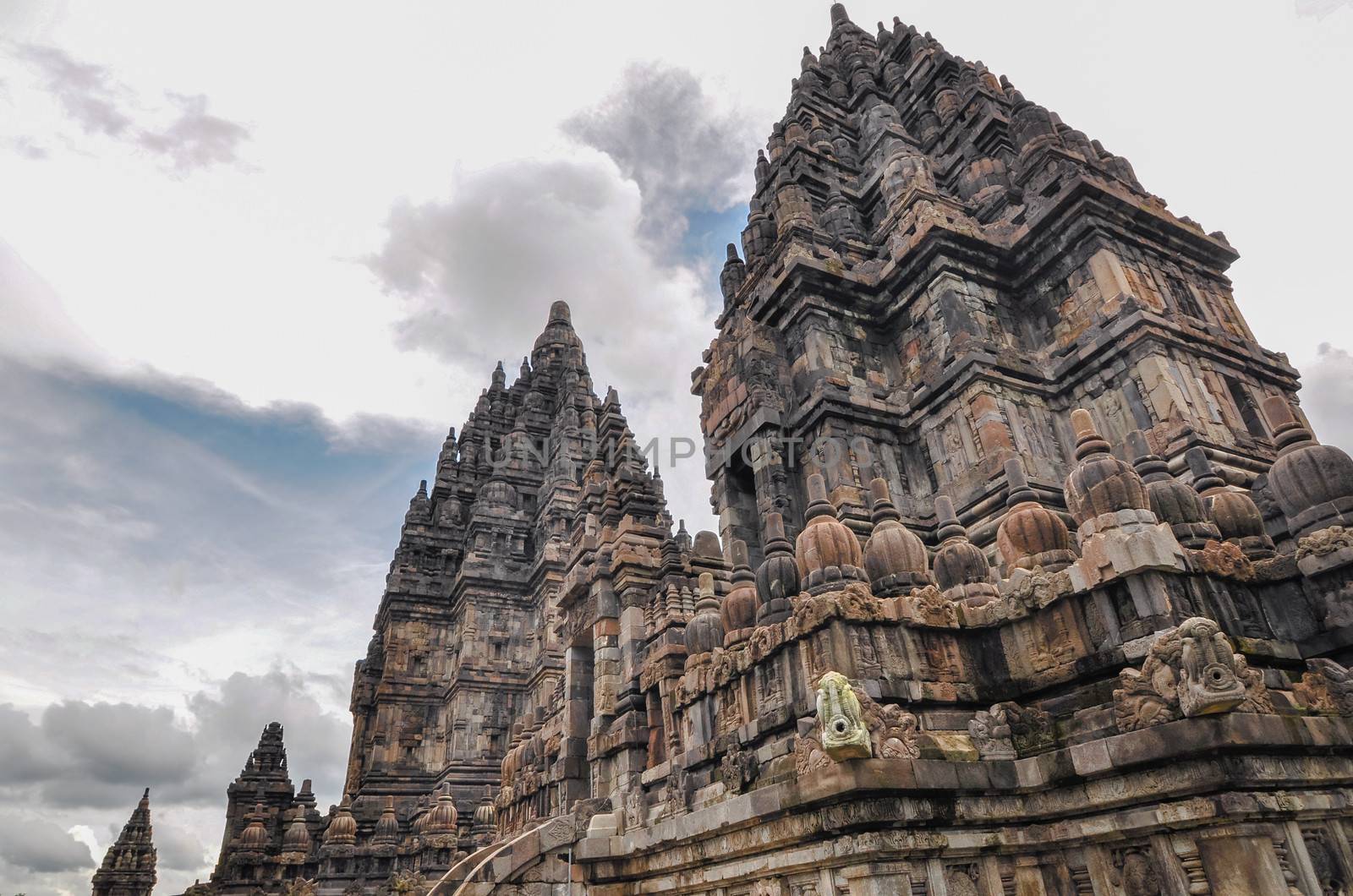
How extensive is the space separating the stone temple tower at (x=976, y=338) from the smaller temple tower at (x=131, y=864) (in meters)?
47.4

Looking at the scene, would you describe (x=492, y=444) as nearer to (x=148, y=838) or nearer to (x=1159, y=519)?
(x=148, y=838)

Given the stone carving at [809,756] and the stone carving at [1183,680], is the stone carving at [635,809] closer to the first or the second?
the stone carving at [809,756]

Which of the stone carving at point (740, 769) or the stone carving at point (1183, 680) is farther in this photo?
the stone carving at point (740, 769)

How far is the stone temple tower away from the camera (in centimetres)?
1284

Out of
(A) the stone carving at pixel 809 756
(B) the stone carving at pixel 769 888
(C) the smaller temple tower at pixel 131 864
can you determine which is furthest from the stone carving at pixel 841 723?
(C) the smaller temple tower at pixel 131 864

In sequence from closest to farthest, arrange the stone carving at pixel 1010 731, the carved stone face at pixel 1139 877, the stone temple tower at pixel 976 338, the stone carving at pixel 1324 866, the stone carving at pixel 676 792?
the stone carving at pixel 1324 866, the carved stone face at pixel 1139 877, the stone carving at pixel 1010 731, the stone carving at pixel 676 792, the stone temple tower at pixel 976 338

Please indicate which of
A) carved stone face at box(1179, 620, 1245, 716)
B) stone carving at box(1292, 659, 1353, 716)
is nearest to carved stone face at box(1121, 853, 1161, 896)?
carved stone face at box(1179, 620, 1245, 716)

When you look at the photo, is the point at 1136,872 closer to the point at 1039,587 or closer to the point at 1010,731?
the point at 1010,731

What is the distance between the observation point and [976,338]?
1387 centimetres

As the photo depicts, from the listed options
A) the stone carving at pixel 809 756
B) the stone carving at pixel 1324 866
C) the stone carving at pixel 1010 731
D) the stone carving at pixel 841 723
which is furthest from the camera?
the stone carving at pixel 1010 731

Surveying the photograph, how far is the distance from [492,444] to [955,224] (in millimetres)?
38618

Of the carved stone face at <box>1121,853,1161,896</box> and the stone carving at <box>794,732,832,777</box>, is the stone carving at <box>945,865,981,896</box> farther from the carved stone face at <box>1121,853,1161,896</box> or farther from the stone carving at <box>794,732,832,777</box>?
the stone carving at <box>794,732,832,777</box>

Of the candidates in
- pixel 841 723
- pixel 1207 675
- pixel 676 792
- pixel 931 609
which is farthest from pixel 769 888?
pixel 1207 675

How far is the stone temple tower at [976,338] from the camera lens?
42.1 ft
